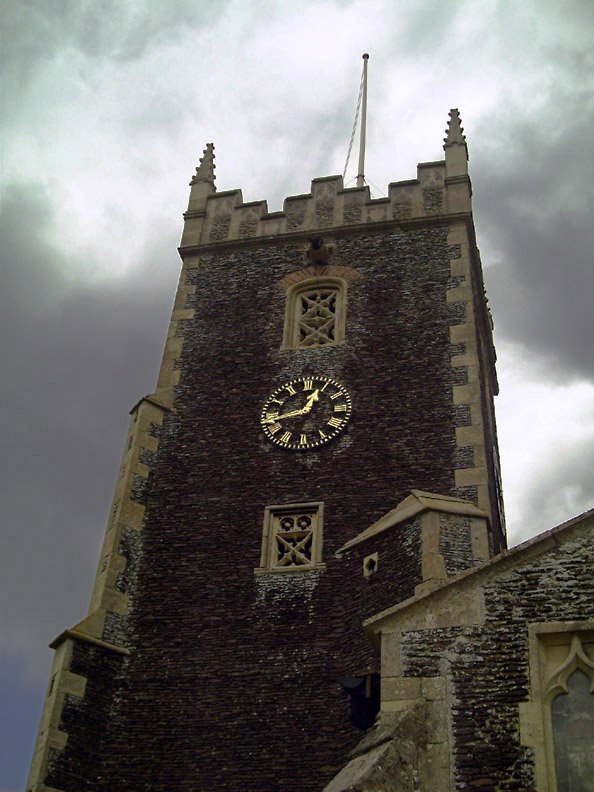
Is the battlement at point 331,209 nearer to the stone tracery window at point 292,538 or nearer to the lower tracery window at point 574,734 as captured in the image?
the stone tracery window at point 292,538

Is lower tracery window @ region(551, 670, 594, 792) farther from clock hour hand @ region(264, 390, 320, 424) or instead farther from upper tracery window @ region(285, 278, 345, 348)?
upper tracery window @ region(285, 278, 345, 348)

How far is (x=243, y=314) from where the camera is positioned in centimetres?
2105

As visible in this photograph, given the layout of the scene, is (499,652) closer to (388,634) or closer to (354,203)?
(388,634)

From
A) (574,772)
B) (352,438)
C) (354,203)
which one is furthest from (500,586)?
(354,203)

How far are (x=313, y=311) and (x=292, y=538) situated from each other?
230 inches

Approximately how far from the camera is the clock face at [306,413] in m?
18.1

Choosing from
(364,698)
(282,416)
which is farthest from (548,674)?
(282,416)

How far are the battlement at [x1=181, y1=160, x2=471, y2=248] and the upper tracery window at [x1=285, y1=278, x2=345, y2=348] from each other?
1885mm

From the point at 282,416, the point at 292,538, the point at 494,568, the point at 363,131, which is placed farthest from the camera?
the point at 363,131

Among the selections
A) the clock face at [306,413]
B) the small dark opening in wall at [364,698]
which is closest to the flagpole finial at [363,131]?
the clock face at [306,413]

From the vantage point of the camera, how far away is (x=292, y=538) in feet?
54.7

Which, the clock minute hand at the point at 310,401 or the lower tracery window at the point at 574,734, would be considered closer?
the lower tracery window at the point at 574,734

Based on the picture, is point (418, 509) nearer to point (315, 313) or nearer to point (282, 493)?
point (282, 493)

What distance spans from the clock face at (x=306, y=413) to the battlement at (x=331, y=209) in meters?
5.06
